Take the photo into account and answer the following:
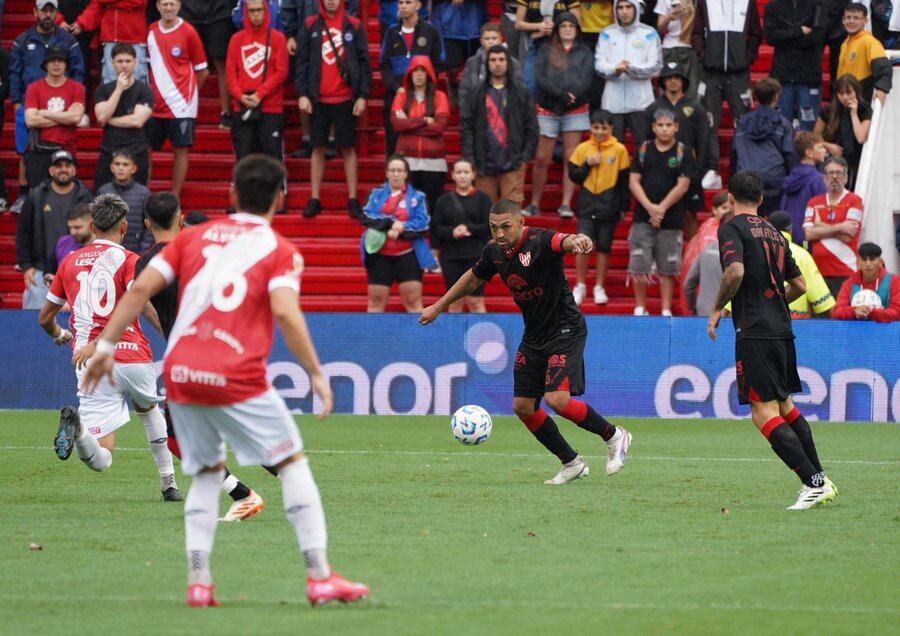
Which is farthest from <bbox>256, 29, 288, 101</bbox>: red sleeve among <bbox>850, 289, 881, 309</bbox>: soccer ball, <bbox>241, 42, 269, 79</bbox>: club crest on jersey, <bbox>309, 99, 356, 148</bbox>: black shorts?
<bbox>850, 289, 881, 309</bbox>: soccer ball

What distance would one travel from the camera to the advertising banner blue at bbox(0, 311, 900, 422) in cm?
1692

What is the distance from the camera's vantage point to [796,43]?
19.0m

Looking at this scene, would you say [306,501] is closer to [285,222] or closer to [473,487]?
[473,487]

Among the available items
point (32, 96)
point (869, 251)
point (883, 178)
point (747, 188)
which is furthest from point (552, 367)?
point (32, 96)

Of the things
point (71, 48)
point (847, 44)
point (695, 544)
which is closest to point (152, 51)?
point (71, 48)

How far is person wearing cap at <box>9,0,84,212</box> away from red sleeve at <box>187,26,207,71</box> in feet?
4.80

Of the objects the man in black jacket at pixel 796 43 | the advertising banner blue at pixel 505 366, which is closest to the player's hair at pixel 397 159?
the advertising banner blue at pixel 505 366

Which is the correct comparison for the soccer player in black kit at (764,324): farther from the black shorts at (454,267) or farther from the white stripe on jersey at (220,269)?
the black shorts at (454,267)

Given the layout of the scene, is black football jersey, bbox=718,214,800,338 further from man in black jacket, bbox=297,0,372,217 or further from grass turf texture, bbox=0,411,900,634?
man in black jacket, bbox=297,0,372,217

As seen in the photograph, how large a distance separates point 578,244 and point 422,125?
832 cm

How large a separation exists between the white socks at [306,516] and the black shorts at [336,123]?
42.7 feet

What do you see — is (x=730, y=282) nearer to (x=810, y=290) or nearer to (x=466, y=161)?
(x=810, y=290)

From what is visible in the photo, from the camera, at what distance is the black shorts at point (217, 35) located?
2027cm

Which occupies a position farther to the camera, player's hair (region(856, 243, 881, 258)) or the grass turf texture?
player's hair (region(856, 243, 881, 258))
